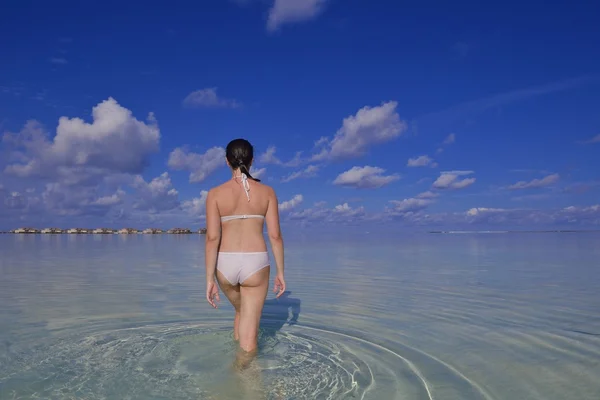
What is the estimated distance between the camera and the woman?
581 cm

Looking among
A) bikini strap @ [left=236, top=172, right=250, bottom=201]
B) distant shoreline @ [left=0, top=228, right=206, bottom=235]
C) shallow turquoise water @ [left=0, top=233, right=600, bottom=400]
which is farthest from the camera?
distant shoreline @ [left=0, top=228, right=206, bottom=235]

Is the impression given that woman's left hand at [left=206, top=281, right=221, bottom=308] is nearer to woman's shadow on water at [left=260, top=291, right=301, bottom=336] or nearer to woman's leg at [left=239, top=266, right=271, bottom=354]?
woman's leg at [left=239, top=266, right=271, bottom=354]

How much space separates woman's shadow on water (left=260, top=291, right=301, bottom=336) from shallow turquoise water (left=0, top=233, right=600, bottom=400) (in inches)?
1.8

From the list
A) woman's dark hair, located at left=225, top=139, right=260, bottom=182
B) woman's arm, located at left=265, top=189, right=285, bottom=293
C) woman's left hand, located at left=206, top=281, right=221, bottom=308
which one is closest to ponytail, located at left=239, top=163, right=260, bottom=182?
woman's dark hair, located at left=225, top=139, right=260, bottom=182

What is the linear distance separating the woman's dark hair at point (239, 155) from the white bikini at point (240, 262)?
0.14 m

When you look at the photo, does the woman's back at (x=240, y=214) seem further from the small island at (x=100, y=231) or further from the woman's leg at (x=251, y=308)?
the small island at (x=100, y=231)

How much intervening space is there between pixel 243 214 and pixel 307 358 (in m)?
2.35

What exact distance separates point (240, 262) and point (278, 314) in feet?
13.3

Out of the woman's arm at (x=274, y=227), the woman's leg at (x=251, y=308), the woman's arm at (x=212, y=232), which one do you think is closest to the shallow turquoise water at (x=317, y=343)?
the woman's leg at (x=251, y=308)

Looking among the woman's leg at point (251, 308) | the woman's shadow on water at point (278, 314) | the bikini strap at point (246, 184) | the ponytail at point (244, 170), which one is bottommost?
the woman's shadow on water at point (278, 314)

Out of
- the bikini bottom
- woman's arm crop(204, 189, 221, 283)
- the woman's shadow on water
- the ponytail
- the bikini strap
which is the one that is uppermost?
the ponytail

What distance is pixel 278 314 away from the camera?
950 cm

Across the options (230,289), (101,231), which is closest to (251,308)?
(230,289)

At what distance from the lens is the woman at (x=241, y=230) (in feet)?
19.1
